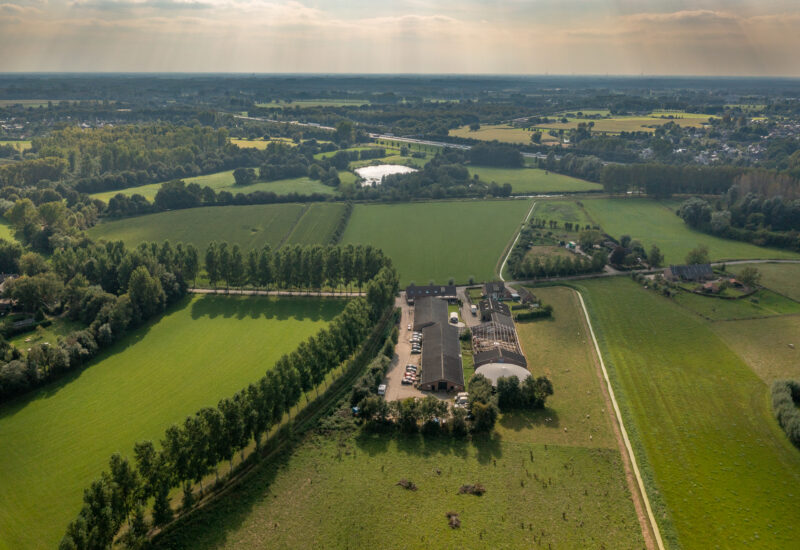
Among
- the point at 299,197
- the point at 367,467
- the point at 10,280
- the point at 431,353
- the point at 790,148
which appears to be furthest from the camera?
the point at 790,148

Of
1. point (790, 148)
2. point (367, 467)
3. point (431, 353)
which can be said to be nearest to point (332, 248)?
point (431, 353)

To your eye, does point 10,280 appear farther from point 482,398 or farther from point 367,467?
point 482,398

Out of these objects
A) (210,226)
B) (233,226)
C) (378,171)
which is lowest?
(210,226)

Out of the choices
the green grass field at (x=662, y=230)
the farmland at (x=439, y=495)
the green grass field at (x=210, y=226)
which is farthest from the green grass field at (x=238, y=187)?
the farmland at (x=439, y=495)

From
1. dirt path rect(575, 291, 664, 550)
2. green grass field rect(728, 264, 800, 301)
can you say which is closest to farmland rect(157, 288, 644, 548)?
dirt path rect(575, 291, 664, 550)

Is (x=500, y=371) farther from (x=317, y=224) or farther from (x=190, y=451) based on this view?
(x=317, y=224)

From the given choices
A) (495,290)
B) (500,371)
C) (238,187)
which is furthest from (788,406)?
(238,187)
